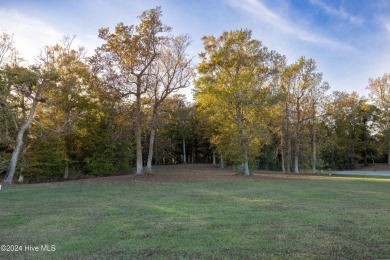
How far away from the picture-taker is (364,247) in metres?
4.25

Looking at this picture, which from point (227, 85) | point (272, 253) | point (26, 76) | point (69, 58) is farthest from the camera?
point (69, 58)

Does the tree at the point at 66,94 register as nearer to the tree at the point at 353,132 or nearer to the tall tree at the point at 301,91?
the tall tree at the point at 301,91

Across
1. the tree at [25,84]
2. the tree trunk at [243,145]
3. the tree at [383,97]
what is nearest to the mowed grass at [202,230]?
the tree at [25,84]

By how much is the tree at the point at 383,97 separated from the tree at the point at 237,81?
1019 inches

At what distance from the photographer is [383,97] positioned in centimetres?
3884

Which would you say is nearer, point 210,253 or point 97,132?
point 210,253

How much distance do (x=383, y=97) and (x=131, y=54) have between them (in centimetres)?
3630

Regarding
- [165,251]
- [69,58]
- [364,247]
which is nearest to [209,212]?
[165,251]

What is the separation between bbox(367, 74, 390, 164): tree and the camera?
126 ft

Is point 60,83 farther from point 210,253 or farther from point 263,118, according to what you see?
point 210,253

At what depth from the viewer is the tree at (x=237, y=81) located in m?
20.6

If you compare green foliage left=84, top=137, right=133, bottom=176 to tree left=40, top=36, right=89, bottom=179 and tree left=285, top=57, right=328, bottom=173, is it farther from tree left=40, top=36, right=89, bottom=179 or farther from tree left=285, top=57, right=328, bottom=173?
tree left=285, top=57, right=328, bottom=173

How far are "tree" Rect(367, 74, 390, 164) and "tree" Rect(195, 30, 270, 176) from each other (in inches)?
1019

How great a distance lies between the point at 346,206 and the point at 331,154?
134 ft
